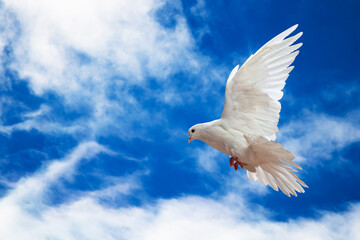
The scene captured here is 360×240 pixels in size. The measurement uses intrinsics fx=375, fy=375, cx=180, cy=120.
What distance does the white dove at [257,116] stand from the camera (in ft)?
14.9

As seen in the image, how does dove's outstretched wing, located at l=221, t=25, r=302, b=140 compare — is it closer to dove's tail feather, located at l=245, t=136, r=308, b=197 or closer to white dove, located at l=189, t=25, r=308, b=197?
white dove, located at l=189, t=25, r=308, b=197

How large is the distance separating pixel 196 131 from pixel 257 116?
818 mm

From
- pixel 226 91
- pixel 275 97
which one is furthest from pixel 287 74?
pixel 226 91

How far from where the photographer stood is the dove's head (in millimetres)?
4953

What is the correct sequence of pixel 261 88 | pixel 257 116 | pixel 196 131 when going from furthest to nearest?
1. pixel 196 131
2. pixel 257 116
3. pixel 261 88

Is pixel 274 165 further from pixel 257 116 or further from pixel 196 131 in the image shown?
pixel 196 131

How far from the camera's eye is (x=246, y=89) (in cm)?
467

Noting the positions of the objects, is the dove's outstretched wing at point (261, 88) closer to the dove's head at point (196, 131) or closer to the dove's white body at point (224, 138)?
the dove's white body at point (224, 138)

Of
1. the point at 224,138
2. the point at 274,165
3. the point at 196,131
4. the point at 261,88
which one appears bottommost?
the point at 274,165

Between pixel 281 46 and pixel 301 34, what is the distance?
26 centimetres

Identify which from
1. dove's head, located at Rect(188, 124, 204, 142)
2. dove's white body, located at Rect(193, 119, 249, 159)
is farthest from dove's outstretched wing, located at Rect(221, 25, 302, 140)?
dove's head, located at Rect(188, 124, 204, 142)

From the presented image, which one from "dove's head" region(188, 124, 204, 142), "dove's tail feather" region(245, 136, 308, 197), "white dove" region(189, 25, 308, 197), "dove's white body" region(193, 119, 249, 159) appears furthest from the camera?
"dove's head" region(188, 124, 204, 142)

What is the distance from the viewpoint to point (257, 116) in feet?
15.8

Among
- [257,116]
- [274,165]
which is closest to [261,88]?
[257,116]
